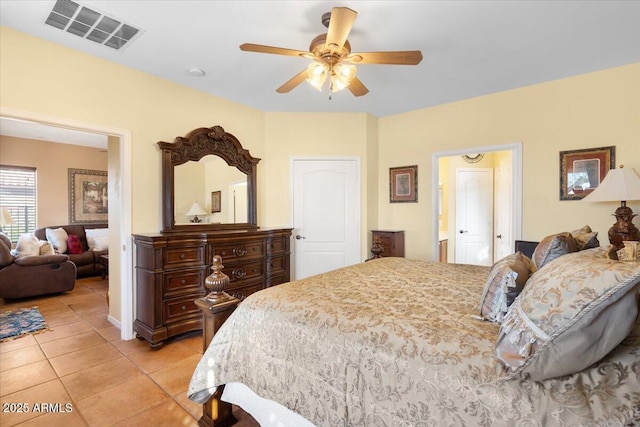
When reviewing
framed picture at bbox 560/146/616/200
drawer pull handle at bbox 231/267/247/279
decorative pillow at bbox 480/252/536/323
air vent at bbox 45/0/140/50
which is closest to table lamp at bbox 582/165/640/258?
framed picture at bbox 560/146/616/200

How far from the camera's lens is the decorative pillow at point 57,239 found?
5398mm

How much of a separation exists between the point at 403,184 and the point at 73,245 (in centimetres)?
589

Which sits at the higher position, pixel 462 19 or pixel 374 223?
pixel 462 19

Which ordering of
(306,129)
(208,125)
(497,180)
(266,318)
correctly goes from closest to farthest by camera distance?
→ (266,318), (208,125), (306,129), (497,180)

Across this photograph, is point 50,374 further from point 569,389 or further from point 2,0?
point 569,389

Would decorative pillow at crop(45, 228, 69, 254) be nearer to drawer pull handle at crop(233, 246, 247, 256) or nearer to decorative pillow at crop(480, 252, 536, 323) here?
drawer pull handle at crop(233, 246, 247, 256)

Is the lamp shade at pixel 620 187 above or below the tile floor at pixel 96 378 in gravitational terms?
above

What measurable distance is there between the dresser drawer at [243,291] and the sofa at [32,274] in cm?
310

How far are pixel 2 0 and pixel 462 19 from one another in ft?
10.3

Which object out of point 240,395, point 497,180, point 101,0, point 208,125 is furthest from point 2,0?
point 497,180

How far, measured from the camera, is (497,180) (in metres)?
5.07

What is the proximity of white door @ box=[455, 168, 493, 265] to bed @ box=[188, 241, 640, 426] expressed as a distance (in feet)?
11.7

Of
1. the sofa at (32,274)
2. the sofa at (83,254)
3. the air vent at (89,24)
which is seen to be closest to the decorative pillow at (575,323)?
the air vent at (89,24)

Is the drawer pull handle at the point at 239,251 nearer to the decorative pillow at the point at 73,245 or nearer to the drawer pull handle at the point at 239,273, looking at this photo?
the drawer pull handle at the point at 239,273
